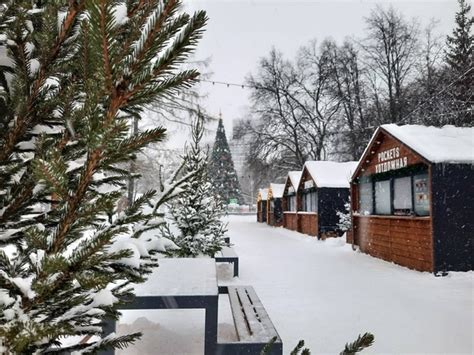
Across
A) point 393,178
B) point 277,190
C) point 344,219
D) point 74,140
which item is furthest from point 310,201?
point 74,140

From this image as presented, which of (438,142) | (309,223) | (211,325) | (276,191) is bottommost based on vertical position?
(309,223)

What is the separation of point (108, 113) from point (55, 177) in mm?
145

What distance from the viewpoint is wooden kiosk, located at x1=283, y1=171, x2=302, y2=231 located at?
25.4 m

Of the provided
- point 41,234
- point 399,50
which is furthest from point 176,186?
point 399,50

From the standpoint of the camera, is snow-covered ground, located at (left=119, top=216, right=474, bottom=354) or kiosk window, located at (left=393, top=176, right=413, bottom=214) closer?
snow-covered ground, located at (left=119, top=216, right=474, bottom=354)

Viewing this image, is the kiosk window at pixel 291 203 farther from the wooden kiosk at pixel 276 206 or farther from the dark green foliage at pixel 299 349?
the dark green foliage at pixel 299 349

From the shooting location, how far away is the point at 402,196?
37.0 feet

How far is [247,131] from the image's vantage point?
3403 centimetres

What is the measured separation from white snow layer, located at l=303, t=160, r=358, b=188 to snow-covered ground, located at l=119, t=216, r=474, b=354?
9.50 m

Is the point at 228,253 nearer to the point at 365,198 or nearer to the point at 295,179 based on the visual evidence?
the point at 365,198

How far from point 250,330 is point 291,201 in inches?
951

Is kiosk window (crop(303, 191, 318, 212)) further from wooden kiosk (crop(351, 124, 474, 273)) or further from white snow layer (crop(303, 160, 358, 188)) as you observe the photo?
wooden kiosk (crop(351, 124, 474, 273))

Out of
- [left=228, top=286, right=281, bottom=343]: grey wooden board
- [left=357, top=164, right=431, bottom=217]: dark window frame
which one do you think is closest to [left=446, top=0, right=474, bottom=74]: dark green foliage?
[left=357, top=164, right=431, bottom=217]: dark window frame

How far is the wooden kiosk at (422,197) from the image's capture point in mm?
9453
